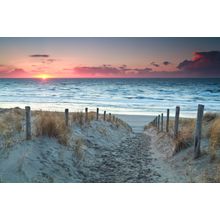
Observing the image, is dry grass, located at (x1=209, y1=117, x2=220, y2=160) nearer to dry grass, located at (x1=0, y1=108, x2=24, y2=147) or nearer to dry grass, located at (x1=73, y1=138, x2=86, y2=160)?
dry grass, located at (x1=73, y1=138, x2=86, y2=160)

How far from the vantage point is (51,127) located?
5.36 m

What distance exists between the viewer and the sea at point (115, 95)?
5.20 m

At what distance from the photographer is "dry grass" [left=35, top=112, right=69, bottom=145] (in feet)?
17.3

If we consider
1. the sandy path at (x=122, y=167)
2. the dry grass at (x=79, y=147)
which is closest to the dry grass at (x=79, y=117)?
the dry grass at (x=79, y=147)

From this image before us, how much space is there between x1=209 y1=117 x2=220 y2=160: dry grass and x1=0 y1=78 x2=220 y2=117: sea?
0.38 m

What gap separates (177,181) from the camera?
469 cm

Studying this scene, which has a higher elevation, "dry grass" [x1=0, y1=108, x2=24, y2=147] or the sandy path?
"dry grass" [x1=0, y1=108, x2=24, y2=147]

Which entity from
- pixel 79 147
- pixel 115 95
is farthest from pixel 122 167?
pixel 115 95

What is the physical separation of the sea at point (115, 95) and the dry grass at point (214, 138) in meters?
0.38

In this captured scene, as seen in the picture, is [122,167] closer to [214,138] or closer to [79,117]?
[214,138]

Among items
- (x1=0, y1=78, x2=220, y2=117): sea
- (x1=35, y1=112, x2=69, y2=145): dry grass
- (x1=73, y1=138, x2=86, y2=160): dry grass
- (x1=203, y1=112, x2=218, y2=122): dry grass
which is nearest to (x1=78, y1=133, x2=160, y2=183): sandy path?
(x1=73, y1=138, x2=86, y2=160): dry grass

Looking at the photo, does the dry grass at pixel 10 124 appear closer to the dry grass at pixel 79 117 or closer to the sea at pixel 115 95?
the sea at pixel 115 95
